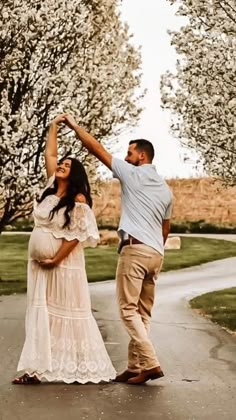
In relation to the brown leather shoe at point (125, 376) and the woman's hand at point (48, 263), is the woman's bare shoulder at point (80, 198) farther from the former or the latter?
the brown leather shoe at point (125, 376)

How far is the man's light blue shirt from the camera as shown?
30.8 feet

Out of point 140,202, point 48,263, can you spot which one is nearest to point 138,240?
point 140,202

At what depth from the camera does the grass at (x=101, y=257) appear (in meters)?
26.7

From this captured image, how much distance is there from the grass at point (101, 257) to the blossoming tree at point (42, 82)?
287cm

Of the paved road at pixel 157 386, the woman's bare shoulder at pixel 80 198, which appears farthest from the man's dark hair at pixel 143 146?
the paved road at pixel 157 386

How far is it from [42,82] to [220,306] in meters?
6.96

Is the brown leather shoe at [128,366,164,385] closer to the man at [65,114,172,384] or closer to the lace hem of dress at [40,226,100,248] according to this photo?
the man at [65,114,172,384]

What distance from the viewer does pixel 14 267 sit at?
104 feet

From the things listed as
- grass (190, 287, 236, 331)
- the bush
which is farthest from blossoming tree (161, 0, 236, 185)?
the bush

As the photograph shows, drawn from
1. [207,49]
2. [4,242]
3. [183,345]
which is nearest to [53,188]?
[183,345]

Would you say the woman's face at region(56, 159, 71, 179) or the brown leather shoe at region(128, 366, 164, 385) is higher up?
the woman's face at region(56, 159, 71, 179)

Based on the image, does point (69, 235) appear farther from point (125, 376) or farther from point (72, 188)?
point (125, 376)

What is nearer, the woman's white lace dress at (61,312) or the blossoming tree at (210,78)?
the woman's white lace dress at (61,312)

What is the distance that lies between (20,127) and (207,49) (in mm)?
5014
